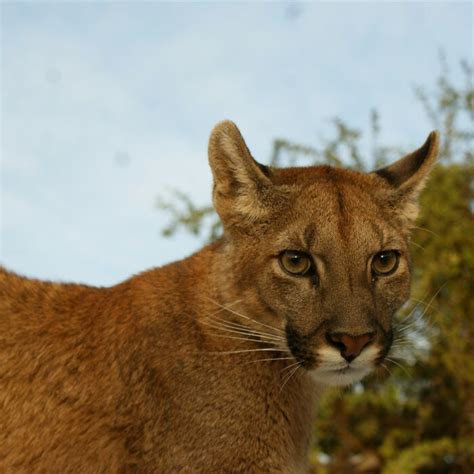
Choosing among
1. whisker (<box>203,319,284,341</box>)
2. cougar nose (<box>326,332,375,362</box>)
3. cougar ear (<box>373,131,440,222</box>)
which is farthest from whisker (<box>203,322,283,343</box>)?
cougar ear (<box>373,131,440,222</box>)

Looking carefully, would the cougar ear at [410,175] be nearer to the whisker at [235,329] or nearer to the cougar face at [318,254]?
the cougar face at [318,254]

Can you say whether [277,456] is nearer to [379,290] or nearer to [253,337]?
[253,337]

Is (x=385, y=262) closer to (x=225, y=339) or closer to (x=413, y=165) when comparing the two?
(x=413, y=165)

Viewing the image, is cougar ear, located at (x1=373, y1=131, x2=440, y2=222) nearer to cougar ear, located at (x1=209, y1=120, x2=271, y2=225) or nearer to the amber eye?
the amber eye

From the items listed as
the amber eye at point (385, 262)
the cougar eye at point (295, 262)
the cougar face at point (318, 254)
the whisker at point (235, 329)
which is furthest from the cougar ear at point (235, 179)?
the amber eye at point (385, 262)

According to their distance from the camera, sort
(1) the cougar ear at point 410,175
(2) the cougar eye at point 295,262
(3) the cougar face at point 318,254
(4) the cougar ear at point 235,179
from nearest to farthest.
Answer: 1. (3) the cougar face at point 318,254
2. (2) the cougar eye at point 295,262
3. (4) the cougar ear at point 235,179
4. (1) the cougar ear at point 410,175

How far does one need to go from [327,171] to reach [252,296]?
1498 mm

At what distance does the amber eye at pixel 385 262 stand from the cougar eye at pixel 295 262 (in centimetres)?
60

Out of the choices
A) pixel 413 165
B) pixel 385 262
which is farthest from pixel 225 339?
pixel 413 165

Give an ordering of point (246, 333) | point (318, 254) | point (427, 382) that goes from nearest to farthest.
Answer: point (318, 254) → point (246, 333) → point (427, 382)

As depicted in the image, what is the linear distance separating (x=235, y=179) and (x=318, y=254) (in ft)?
3.51

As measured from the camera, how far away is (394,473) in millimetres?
12930

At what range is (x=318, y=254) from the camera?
6.71 meters

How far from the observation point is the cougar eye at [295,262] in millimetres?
6730
